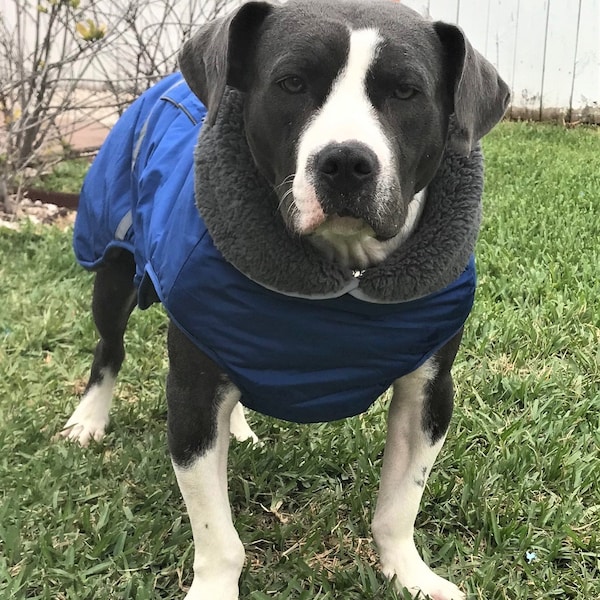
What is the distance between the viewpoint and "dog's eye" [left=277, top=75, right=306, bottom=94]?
2.04 meters

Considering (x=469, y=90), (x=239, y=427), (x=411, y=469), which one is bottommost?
(x=239, y=427)

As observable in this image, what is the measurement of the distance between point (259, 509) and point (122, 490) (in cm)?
47

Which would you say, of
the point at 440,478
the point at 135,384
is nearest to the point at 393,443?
the point at 440,478

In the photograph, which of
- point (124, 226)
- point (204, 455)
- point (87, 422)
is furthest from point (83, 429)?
point (204, 455)

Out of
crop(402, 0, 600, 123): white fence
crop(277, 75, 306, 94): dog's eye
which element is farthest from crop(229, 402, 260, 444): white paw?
crop(402, 0, 600, 123): white fence

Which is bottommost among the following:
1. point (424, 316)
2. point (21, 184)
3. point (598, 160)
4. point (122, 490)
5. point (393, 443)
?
point (598, 160)

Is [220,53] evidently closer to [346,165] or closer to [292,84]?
[292,84]

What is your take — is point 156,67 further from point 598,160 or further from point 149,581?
point 149,581

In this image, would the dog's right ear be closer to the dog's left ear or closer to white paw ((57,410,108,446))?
the dog's left ear

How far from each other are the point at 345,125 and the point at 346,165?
0.10 meters

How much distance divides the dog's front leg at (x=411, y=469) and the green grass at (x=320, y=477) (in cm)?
9

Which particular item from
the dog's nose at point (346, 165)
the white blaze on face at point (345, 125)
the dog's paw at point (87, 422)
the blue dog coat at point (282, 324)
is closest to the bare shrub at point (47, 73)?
the dog's paw at point (87, 422)

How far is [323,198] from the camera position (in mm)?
1953

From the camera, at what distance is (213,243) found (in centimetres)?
222
